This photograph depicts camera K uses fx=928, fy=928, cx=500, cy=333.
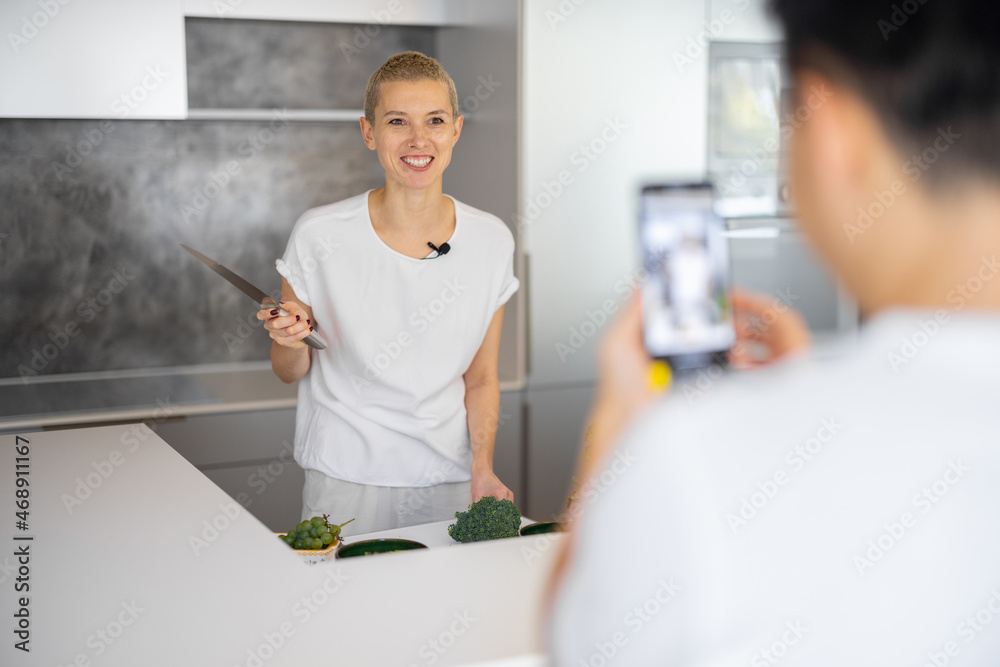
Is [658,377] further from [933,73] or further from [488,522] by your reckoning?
[488,522]

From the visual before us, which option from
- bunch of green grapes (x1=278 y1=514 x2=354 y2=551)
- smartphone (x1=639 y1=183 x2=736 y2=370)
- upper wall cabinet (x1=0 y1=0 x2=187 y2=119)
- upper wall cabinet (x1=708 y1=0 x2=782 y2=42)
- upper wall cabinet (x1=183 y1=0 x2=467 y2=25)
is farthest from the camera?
upper wall cabinet (x1=708 y1=0 x2=782 y2=42)

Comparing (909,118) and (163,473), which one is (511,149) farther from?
(909,118)

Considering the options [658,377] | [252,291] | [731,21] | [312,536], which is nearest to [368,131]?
[252,291]

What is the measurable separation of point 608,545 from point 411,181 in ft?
4.86

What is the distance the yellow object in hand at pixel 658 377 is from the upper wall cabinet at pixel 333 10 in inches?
95.0

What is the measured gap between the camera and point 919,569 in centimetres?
37

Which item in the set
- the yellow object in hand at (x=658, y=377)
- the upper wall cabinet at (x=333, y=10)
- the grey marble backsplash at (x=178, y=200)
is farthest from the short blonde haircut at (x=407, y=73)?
the yellow object in hand at (x=658, y=377)

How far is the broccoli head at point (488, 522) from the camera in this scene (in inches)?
48.5

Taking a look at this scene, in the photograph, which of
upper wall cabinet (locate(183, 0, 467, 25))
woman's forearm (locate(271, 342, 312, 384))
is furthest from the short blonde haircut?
upper wall cabinet (locate(183, 0, 467, 25))

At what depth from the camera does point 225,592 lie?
0.92 metres

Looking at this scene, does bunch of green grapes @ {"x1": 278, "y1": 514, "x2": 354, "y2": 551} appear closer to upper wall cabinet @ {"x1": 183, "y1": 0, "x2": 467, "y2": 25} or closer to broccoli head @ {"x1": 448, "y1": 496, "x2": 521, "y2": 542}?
broccoli head @ {"x1": 448, "y1": 496, "x2": 521, "y2": 542}

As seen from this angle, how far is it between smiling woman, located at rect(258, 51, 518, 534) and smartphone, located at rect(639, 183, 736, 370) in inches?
39.2

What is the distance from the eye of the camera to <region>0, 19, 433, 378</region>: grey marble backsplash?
9.02 feet

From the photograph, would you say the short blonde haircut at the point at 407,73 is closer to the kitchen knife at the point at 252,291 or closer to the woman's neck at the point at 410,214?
the woman's neck at the point at 410,214
